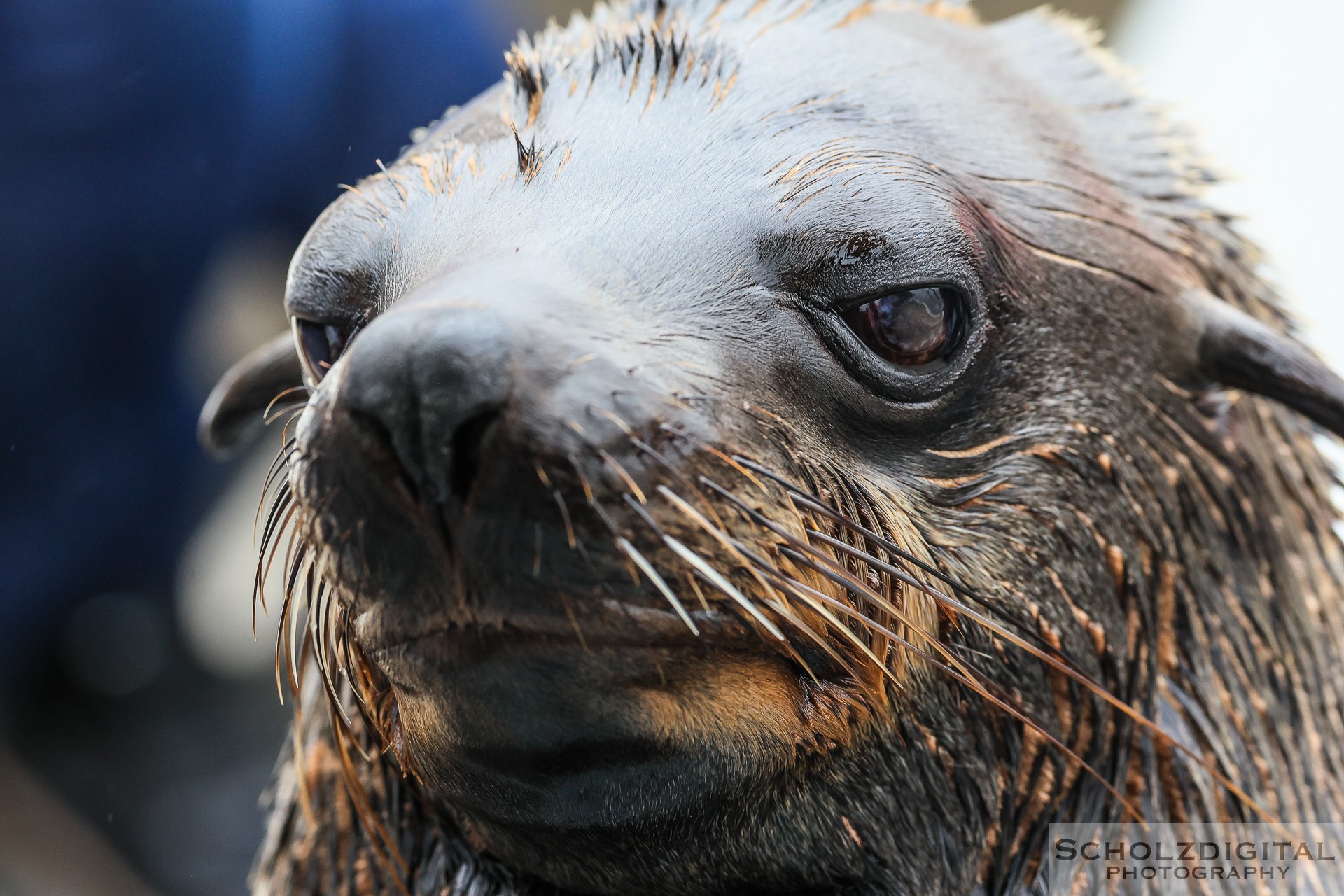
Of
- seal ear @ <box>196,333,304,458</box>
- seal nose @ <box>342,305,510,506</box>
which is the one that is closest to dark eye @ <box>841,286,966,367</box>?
seal nose @ <box>342,305,510,506</box>

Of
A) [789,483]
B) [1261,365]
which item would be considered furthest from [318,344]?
[1261,365]

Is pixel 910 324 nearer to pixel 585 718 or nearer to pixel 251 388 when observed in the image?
pixel 585 718

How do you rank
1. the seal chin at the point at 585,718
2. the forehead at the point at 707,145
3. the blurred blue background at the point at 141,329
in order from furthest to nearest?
the blurred blue background at the point at 141,329
the forehead at the point at 707,145
the seal chin at the point at 585,718

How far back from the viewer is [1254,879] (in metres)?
2.09

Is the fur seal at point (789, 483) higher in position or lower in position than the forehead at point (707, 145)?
lower

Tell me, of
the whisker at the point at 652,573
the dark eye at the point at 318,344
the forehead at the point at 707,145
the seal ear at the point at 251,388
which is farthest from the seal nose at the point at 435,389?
the seal ear at the point at 251,388

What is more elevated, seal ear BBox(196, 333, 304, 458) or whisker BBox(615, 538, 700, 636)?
whisker BBox(615, 538, 700, 636)

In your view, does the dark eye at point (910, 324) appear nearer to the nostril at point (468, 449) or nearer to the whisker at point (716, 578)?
the whisker at point (716, 578)

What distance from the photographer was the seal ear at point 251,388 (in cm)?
251

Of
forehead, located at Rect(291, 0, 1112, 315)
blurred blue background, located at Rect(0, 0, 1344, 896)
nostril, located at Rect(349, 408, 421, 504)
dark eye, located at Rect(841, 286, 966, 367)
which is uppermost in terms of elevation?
forehead, located at Rect(291, 0, 1112, 315)

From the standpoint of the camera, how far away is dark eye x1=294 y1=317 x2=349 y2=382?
196cm

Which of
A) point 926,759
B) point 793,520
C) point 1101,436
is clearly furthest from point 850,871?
point 1101,436

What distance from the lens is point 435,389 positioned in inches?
53.4

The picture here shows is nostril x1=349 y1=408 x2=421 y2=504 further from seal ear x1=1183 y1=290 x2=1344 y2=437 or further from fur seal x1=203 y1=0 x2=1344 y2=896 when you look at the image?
seal ear x1=1183 y1=290 x2=1344 y2=437
